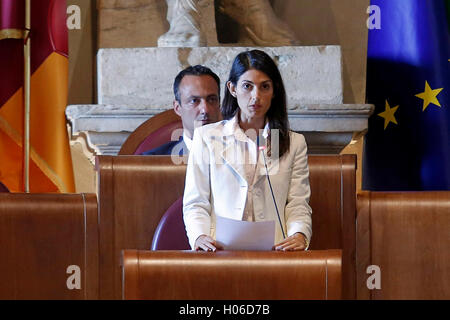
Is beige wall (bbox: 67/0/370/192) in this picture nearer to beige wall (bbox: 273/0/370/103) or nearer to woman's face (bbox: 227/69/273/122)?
beige wall (bbox: 273/0/370/103)

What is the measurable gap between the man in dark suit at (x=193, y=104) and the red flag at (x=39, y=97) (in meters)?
0.99

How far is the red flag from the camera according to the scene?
15.1 feet

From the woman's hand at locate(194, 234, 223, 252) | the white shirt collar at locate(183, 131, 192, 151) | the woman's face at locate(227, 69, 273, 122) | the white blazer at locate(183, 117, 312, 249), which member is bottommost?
the woman's hand at locate(194, 234, 223, 252)

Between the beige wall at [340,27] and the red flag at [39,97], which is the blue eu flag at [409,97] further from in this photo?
the red flag at [39,97]

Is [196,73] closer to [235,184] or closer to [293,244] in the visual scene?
[235,184]

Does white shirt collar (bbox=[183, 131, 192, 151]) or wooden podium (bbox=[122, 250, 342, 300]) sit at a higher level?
white shirt collar (bbox=[183, 131, 192, 151])

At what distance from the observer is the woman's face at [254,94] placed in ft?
9.32

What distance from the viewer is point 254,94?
2.85 meters

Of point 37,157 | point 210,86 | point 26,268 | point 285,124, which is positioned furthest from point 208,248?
point 37,157

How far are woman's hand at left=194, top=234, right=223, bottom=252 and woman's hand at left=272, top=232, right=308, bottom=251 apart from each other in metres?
0.16

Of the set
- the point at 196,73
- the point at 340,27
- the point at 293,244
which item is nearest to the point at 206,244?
the point at 293,244

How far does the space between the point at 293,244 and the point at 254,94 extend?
1.65 feet

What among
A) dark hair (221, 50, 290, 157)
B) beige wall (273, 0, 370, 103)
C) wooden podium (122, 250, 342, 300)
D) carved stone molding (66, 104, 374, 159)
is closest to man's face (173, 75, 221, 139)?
carved stone molding (66, 104, 374, 159)

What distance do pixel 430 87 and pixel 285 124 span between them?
1.95 meters
